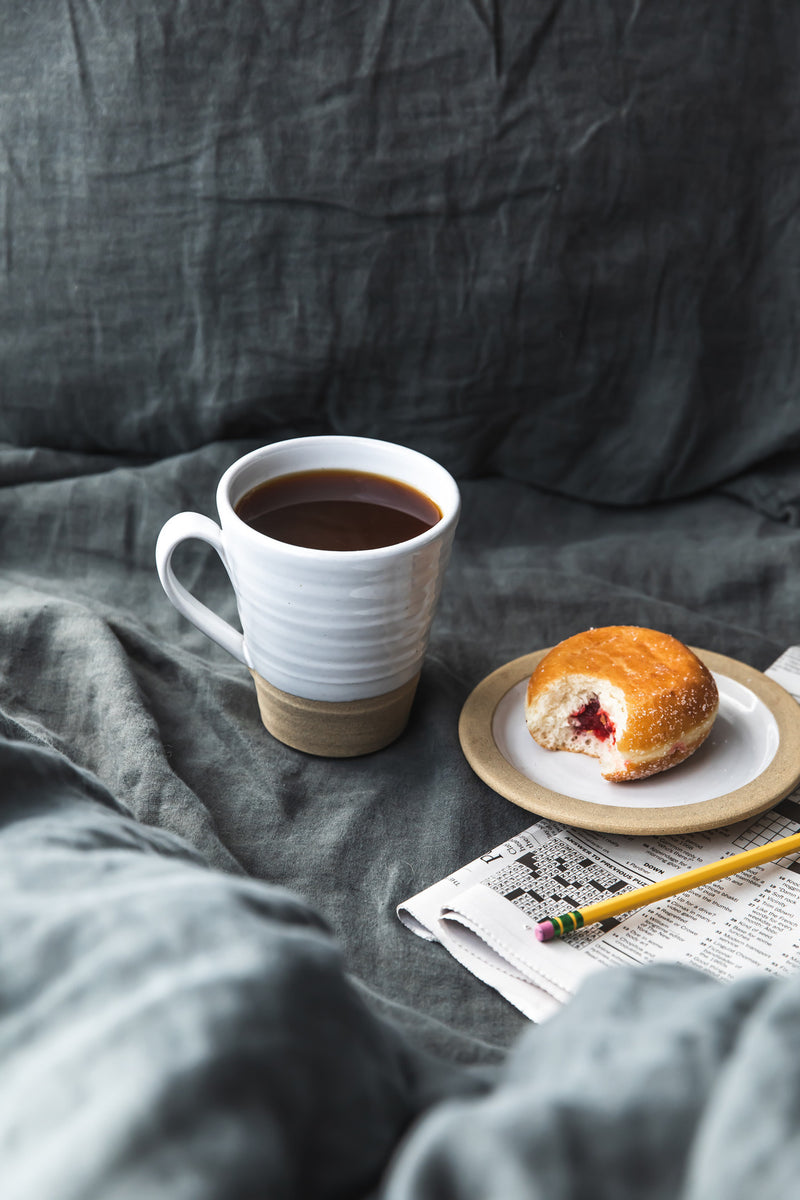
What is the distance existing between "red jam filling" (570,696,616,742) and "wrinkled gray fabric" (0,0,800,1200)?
0.22 ft

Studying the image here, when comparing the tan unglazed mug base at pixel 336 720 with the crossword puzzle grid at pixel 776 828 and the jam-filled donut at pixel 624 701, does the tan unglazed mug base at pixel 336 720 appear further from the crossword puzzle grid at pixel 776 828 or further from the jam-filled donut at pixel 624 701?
the crossword puzzle grid at pixel 776 828

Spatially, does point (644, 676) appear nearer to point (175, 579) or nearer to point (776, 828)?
point (776, 828)

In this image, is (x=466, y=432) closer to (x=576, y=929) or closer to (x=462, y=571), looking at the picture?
(x=462, y=571)

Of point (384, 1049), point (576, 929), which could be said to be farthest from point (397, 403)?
point (384, 1049)

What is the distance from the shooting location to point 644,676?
0.65 m

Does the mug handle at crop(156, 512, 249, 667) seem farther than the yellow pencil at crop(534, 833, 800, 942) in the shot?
Yes

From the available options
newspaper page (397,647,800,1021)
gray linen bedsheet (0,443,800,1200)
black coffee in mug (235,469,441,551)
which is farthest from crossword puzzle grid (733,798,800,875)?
black coffee in mug (235,469,441,551)

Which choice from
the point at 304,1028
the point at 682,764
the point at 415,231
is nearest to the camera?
the point at 304,1028

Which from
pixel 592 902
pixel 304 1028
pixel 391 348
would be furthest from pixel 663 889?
pixel 391 348

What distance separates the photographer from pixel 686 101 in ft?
2.99

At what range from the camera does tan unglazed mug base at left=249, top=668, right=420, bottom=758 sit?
0.67 meters

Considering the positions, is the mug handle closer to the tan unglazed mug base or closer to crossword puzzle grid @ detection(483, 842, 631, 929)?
the tan unglazed mug base

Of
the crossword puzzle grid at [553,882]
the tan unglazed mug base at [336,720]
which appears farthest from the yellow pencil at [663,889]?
the tan unglazed mug base at [336,720]

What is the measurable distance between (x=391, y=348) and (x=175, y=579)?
360 millimetres
